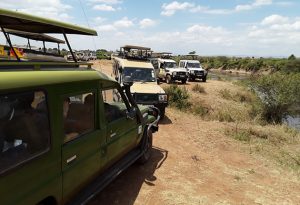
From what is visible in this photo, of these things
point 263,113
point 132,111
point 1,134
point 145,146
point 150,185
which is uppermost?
point 1,134

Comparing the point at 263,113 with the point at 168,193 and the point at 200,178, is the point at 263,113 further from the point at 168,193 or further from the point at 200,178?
the point at 168,193

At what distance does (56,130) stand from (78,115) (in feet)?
2.42

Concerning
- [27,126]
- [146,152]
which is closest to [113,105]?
[146,152]

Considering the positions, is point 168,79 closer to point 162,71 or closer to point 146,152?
point 162,71

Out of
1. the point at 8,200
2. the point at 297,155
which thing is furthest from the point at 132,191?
the point at 297,155

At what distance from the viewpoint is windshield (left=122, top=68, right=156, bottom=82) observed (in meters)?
13.0

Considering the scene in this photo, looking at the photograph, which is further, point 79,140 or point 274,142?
point 274,142

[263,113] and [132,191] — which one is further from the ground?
[132,191]

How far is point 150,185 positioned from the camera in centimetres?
623

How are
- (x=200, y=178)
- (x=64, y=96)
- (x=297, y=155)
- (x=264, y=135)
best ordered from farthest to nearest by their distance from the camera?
(x=264, y=135) → (x=297, y=155) → (x=200, y=178) → (x=64, y=96)

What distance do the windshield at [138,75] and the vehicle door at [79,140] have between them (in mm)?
8299

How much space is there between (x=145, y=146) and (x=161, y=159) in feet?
3.12

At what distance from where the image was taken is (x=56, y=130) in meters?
3.67

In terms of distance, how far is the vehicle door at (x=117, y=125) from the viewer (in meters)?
5.11
